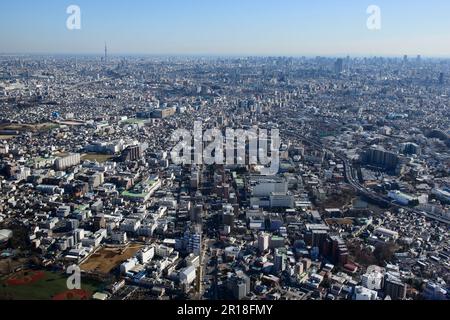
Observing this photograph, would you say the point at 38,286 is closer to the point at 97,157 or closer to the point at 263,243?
the point at 263,243

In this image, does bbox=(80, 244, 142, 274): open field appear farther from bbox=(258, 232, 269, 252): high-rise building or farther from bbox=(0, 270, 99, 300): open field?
bbox=(258, 232, 269, 252): high-rise building

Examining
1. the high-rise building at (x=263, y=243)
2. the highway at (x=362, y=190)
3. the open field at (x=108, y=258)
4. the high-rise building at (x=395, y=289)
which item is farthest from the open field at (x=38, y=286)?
the highway at (x=362, y=190)

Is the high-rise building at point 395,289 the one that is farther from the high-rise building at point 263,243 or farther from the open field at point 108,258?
the open field at point 108,258

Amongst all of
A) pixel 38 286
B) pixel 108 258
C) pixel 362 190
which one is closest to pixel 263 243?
pixel 108 258
